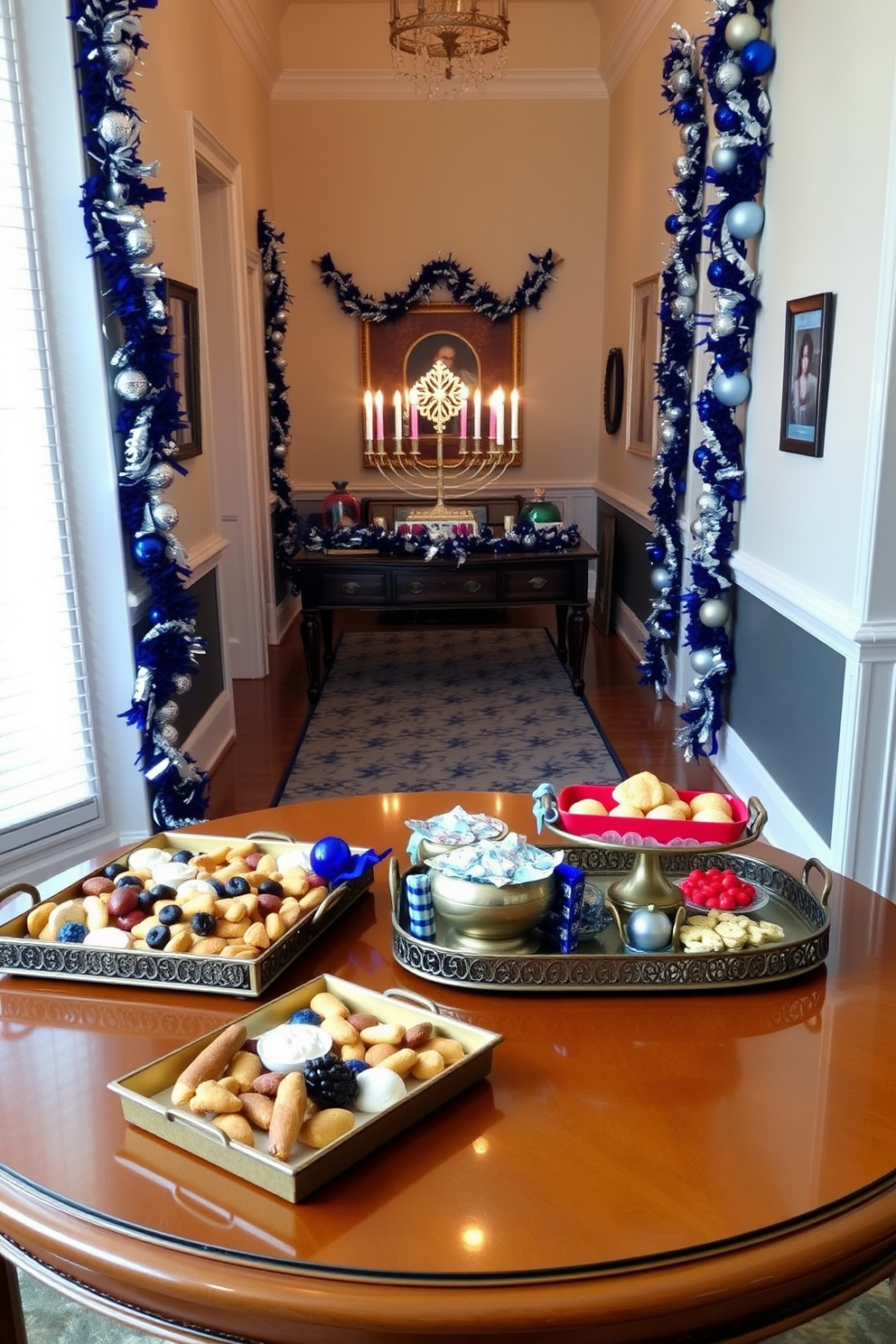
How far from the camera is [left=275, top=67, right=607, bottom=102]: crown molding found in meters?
7.37

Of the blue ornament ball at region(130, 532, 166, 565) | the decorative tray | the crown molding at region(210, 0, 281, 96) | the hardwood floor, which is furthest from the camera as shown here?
the crown molding at region(210, 0, 281, 96)

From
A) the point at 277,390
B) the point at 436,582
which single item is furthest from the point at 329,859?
the point at 277,390

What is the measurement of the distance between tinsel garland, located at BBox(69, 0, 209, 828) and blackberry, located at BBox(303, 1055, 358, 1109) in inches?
98.0

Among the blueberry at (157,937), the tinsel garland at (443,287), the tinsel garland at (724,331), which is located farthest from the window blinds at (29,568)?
the tinsel garland at (443,287)

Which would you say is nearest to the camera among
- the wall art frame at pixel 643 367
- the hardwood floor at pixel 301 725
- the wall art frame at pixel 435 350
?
the hardwood floor at pixel 301 725

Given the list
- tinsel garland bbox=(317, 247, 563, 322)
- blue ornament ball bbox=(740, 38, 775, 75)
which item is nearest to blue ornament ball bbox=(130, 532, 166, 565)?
blue ornament ball bbox=(740, 38, 775, 75)

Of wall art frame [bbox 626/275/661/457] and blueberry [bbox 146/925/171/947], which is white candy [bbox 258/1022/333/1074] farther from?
wall art frame [bbox 626/275/661/457]

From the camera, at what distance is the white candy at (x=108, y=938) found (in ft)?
4.57

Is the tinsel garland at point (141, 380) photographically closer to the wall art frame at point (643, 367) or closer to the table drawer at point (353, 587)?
the table drawer at point (353, 587)

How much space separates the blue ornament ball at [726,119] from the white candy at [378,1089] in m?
3.79

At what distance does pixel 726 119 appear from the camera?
3846mm

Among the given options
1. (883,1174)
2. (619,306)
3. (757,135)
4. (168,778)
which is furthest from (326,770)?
(619,306)

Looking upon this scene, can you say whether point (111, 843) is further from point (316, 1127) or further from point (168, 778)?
point (316, 1127)

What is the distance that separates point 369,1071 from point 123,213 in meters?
2.77
